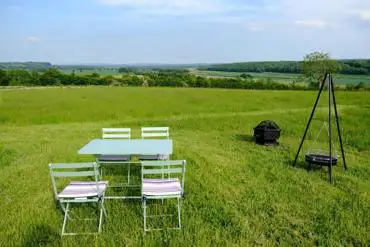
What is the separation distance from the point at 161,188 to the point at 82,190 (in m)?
1.28

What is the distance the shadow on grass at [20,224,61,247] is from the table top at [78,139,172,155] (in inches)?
58.8

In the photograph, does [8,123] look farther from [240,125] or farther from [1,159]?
[240,125]

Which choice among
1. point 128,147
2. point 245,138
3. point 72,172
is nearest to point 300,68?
point 245,138

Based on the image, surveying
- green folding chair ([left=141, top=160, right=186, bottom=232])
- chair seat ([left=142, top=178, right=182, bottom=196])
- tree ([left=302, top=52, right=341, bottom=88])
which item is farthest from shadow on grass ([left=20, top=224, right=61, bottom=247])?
tree ([left=302, top=52, right=341, bottom=88])

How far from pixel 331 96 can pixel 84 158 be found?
23.2 feet

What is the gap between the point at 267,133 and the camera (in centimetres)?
1045

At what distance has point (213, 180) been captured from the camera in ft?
22.7

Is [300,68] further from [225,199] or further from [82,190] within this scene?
[82,190]

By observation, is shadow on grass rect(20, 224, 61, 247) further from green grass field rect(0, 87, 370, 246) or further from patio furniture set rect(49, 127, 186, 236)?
patio furniture set rect(49, 127, 186, 236)

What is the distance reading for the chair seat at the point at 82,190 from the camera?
4.51m

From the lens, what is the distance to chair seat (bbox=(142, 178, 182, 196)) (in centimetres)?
453

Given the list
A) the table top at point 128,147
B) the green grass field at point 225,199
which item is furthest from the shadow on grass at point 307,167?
the table top at point 128,147

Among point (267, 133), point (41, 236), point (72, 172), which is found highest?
point (72, 172)

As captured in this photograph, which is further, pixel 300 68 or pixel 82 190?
pixel 300 68
